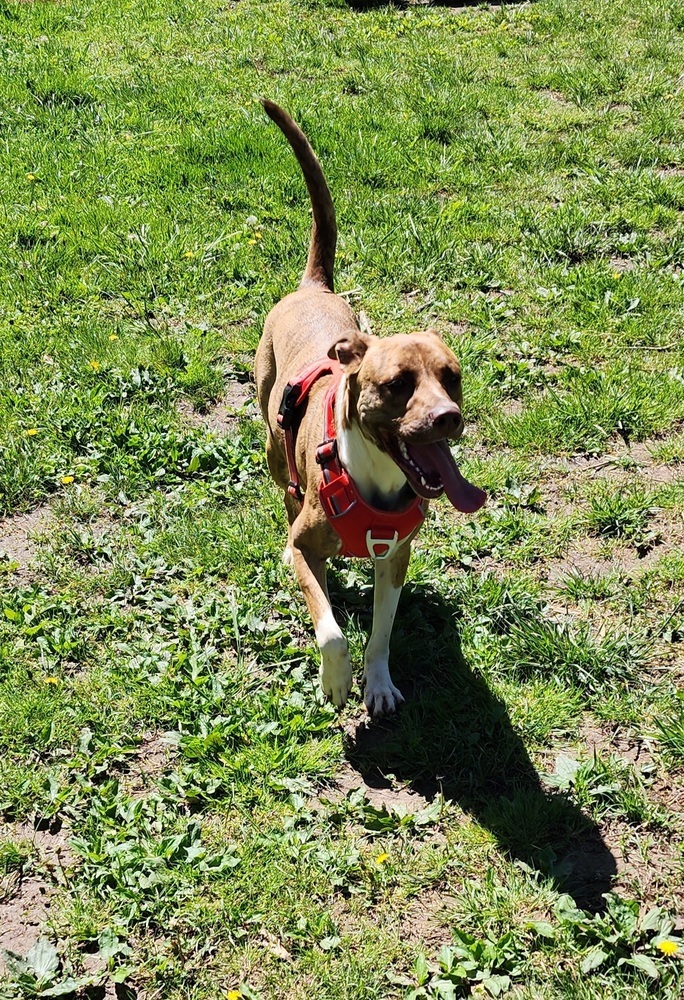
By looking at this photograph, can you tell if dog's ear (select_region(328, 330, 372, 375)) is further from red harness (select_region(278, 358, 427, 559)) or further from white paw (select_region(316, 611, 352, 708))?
white paw (select_region(316, 611, 352, 708))

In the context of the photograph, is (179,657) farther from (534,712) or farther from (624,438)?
(624,438)

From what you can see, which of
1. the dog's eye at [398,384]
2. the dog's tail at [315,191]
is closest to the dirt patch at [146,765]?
the dog's eye at [398,384]

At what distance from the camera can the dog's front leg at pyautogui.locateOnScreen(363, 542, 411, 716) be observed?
392 cm

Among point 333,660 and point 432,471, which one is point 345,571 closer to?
point 333,660

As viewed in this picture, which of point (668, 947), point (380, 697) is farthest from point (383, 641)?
point (668, 947)

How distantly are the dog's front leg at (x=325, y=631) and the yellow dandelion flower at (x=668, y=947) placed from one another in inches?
53.9

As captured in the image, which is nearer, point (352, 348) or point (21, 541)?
point (352, 348)

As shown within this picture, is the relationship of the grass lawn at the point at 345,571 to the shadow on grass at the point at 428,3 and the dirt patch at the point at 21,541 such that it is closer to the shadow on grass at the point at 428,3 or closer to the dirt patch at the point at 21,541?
the dirt patch at the point at 21,541

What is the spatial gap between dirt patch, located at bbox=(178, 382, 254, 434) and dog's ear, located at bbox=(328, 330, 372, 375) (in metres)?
2.05

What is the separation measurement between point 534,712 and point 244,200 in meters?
4.98

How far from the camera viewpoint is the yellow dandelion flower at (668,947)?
9.93ft

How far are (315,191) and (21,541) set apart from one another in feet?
7.46

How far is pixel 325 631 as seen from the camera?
3.62 metres

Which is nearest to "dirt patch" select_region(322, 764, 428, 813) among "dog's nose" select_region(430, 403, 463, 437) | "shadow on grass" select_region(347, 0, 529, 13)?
"dog's nose" select_region(430, 403, 463, 437)
